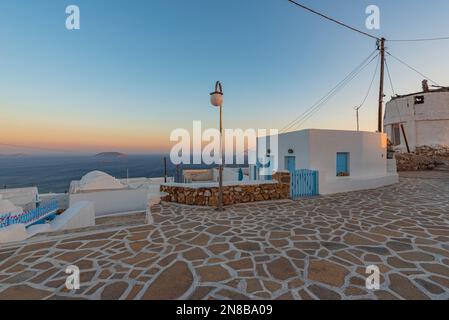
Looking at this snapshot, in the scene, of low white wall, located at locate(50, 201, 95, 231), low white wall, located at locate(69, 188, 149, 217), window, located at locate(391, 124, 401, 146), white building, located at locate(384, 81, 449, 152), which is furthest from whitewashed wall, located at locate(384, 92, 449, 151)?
low white wall, located at locate(50, 201, 95, 231)

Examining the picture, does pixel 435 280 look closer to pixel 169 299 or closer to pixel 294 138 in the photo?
pixel 169 299

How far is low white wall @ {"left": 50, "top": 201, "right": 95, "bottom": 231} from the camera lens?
6.52 meters

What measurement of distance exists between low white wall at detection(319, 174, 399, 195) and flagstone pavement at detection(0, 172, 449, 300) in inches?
119

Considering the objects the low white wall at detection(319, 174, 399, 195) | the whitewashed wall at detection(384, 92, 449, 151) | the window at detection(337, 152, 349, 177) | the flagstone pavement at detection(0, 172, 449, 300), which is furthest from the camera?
the whitewashed wall at detection(384, 92, 449, 151)

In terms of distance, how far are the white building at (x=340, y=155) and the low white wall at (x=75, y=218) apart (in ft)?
31.7

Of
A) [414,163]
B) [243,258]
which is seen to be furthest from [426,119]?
[243,258]

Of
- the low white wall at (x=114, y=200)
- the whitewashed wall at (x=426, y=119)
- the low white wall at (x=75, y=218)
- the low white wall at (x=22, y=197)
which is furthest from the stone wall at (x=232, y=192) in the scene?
the whitewashed wall at (x=426, y=119)

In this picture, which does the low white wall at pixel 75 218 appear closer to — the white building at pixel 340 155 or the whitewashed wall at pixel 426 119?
the white building at pixel 340 155

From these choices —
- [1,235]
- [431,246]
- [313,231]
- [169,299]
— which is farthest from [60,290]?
[431,246]

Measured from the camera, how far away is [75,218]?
7.10m

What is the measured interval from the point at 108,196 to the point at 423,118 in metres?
37.5

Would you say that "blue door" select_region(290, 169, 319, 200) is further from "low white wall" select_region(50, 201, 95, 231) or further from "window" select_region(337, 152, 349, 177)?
"low white wall" select_region(50, 201, 95, 231)

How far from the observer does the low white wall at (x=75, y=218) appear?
652cm
